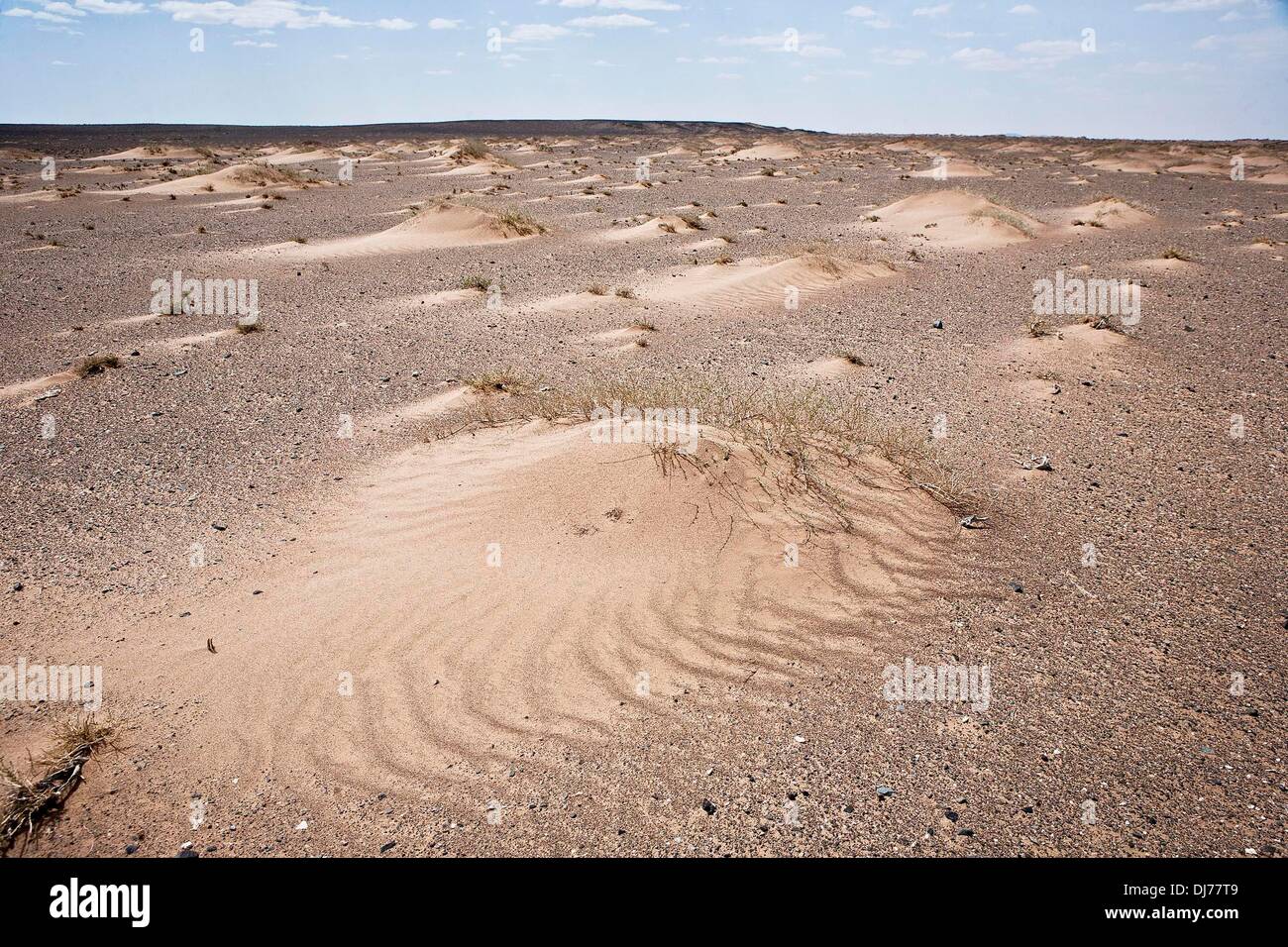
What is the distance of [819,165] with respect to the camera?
1660 inches

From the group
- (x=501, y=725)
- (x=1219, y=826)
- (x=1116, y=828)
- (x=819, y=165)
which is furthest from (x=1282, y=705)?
(x=819, y=165)

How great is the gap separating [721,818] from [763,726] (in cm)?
67

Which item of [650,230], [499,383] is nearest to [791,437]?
[499,383]

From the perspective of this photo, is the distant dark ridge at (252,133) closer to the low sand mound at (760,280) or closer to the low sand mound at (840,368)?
the low sand mound at (760,280)

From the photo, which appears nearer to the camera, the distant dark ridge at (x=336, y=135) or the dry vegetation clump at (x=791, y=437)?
the dry vegetation clump at (x=791, y=437)

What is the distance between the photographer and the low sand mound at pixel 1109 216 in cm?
1988

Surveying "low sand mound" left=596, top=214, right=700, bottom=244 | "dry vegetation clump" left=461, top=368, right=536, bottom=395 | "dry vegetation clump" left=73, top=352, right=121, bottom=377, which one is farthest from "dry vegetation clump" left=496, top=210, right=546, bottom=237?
"dry vegetation clump" left=461, top=368, right=536, bottom=395

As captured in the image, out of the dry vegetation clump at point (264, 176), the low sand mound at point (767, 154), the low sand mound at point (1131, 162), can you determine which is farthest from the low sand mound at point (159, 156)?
the low sand mound at point (1131, 162)

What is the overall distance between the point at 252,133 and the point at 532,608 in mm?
125888

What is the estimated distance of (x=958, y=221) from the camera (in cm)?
1978

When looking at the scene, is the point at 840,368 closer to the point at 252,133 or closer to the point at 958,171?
the point at 958,171

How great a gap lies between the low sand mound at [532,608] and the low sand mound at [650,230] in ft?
47.5
